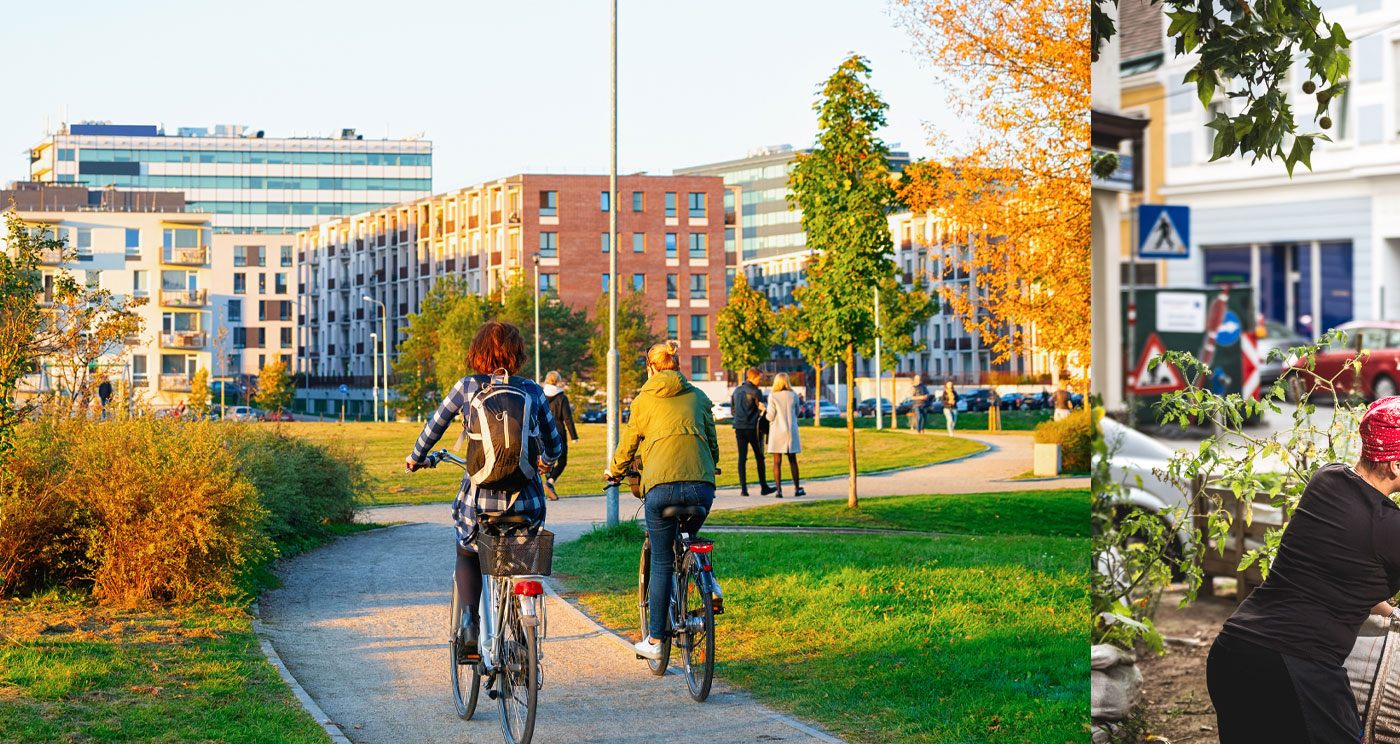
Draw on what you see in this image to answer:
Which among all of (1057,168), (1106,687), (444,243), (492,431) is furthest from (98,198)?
(1106,687)

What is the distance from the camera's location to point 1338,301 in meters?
2.03

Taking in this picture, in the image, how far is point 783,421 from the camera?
19969 mm

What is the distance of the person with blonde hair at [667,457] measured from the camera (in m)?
7.13

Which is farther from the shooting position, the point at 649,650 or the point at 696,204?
the point at 696,204

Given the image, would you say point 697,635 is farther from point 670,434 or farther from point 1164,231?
point 1164,231

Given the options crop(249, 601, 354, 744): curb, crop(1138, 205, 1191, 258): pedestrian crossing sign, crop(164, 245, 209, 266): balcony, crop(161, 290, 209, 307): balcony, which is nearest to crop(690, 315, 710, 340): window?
crop(164, 245, 209, 266): balcony

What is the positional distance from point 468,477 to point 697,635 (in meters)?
1.61

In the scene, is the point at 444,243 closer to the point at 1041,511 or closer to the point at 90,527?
the point at 1041,511

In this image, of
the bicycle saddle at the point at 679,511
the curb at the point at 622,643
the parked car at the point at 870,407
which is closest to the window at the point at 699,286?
the parked car at the point at 870,407

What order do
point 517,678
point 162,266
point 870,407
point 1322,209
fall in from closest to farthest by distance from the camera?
1. point 1322,209
2. point 517,678
3. point 162,266
4. point 870,407

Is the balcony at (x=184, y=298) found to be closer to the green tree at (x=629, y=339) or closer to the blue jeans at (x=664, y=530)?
the green tree at (x=629, y=339)

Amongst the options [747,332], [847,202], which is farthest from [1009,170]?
[747,332]

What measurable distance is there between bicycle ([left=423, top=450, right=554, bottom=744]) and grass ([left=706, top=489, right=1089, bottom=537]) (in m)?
10.4

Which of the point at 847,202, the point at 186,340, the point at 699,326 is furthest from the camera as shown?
the point at 699,326
